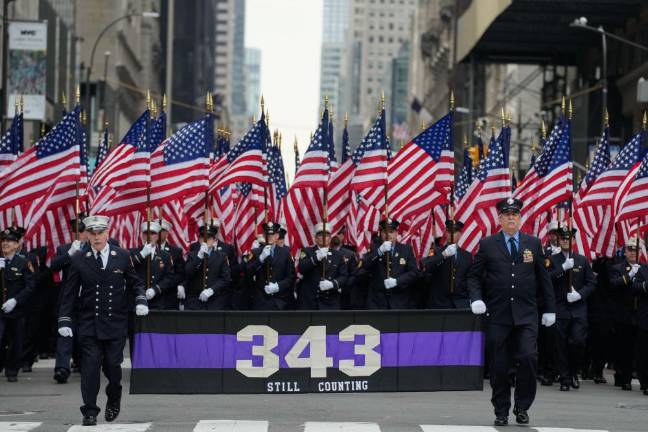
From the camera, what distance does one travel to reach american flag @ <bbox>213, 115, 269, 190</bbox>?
20844 millimetres

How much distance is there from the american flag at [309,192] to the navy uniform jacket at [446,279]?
2.07 meters

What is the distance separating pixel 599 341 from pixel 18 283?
275 inches

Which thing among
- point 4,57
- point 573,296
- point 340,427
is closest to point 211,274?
point 573,296

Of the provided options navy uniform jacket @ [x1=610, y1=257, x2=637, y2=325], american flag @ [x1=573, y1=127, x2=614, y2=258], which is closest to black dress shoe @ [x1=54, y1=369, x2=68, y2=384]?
navy uniform jacket @ [x1=610, y1=257, x2=637, y2=325]

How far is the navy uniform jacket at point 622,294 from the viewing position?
63.3ft

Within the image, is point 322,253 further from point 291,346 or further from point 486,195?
point 291,346

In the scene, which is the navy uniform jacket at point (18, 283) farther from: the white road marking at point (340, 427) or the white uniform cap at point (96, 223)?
the white road marking at point (340, 427)

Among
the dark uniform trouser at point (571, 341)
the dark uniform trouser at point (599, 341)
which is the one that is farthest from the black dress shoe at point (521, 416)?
the dark uniform trouser at point (599, 341)

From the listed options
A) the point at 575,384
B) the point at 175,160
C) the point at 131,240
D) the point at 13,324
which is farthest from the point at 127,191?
the point at 575,384

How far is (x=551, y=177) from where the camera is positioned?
19812 mm

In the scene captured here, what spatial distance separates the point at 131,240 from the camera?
2319cm

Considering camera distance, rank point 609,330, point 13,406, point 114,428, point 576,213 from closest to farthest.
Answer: point 114,428, point 13,406, point 609,330, point 576,213

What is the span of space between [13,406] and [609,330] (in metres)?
7.91

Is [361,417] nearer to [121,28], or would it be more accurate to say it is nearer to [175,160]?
[175,160]
